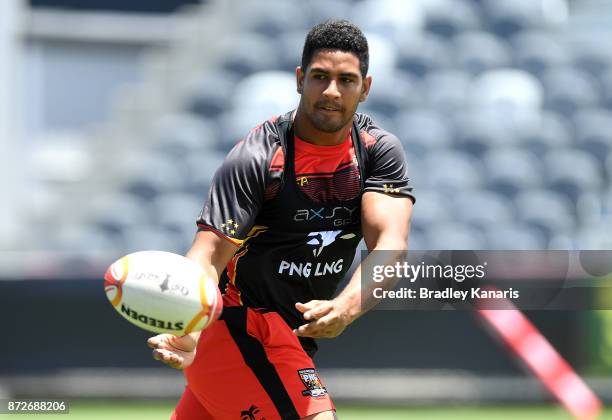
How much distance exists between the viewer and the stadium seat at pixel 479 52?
1377cm

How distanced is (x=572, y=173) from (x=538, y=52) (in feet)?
6.10

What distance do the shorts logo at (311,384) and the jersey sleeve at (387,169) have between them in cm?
84

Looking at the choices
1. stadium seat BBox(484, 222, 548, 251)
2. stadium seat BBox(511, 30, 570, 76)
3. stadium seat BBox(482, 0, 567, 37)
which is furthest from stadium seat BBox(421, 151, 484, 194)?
stadium seat BBox(482, 0, 567, 37)

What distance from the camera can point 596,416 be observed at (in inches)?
369

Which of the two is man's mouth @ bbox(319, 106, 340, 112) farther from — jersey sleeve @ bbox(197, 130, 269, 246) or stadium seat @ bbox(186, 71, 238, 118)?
stadium seat @ bbox(186, 71, 238, 118)

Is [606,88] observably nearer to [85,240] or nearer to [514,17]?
[514,17]

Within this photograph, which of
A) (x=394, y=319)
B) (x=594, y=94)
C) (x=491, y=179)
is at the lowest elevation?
(x=394, y=319)

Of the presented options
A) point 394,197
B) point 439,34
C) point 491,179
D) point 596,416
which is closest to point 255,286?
point 394,197

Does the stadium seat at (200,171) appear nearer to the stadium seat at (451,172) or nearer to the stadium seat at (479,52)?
the stadium seat at (451,172)

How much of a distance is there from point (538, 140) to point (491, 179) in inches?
32.9

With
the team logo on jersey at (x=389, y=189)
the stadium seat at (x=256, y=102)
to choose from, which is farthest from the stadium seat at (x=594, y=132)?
the team logo on jersey at (x=389, y=189)

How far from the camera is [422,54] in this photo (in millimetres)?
13711

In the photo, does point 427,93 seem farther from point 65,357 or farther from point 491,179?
point 65,357

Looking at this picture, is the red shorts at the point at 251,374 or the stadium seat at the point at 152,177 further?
the stadium seat at the point at 152,177
